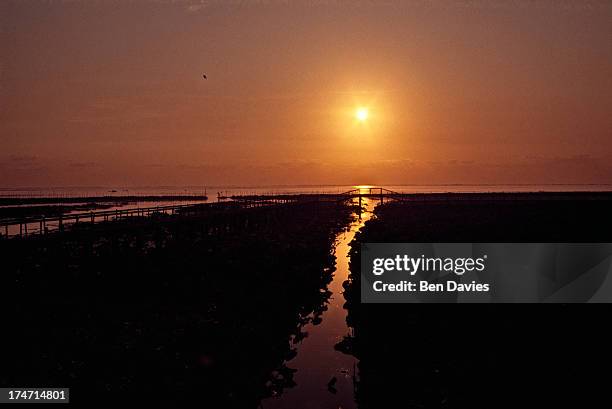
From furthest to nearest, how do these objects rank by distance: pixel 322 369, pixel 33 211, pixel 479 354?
pixel 33 211 < pixel 322 369 < pixel 479 354

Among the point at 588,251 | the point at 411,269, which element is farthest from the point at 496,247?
the point at 411,269

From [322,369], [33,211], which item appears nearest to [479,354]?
[322,369]

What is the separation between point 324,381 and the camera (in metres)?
13.8

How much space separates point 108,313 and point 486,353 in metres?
12.1

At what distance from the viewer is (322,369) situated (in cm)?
1470

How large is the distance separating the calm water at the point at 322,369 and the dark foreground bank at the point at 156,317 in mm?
398

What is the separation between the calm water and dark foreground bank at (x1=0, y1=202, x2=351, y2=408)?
398mm

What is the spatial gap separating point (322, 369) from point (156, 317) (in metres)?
5.83

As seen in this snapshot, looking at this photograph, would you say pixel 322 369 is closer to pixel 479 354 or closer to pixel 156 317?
pixel 479 354

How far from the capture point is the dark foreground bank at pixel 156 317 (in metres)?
11.5

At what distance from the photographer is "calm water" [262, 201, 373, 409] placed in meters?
12.4

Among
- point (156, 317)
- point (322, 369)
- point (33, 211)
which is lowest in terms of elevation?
point (322, 369)

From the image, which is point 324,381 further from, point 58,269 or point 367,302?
point 58,269

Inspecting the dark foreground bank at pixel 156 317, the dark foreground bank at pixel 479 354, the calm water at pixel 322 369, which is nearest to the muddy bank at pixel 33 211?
A: the dark foreground bank at pixel 156 317
